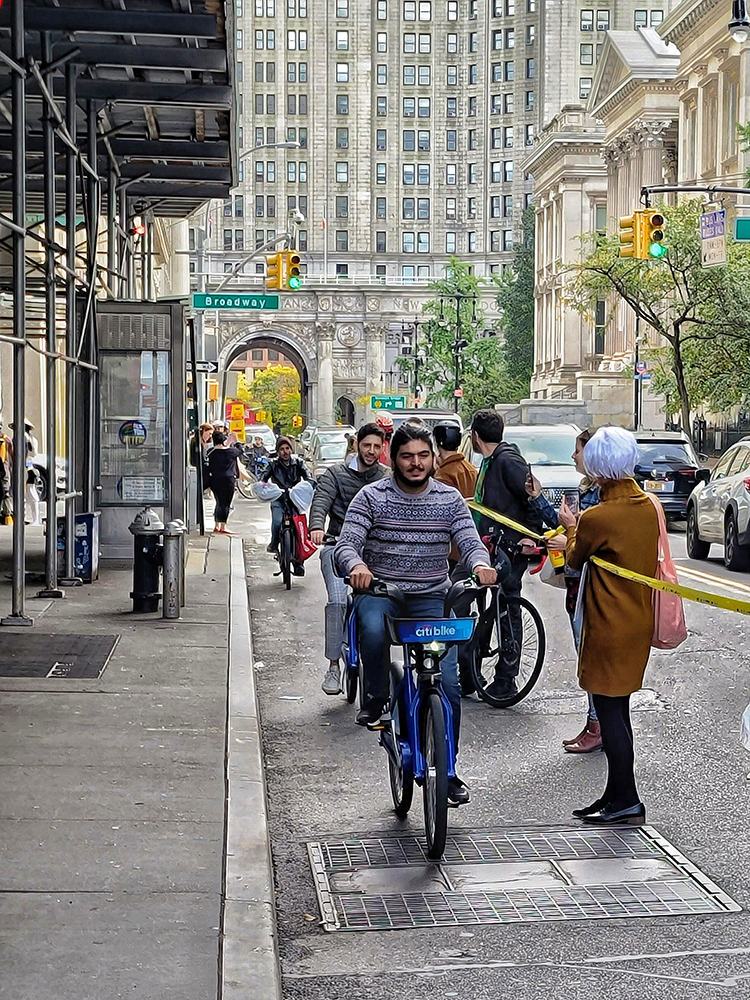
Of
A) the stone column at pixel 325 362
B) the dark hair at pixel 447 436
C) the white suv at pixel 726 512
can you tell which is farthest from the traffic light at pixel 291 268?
the stone column at pixel 325 362

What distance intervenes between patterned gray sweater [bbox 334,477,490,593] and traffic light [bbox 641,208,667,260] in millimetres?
23217

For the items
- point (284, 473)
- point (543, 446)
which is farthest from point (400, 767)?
point (543, 446)

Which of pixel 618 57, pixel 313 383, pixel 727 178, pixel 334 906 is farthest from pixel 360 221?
pixel 334 906

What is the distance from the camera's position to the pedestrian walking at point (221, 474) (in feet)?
92.3

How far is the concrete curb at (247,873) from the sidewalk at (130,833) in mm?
12

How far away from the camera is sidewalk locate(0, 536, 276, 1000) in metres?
5.24

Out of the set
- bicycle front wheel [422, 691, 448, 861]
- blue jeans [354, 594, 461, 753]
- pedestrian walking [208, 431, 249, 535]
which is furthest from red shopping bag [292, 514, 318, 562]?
bicycle front wheel [422, 691, 448, 861]

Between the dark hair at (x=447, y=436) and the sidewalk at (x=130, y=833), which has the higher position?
the dark hair at (x=447, y=436)

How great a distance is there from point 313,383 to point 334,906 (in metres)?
132

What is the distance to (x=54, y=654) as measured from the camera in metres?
12.1

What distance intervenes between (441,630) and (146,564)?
27.5 feet

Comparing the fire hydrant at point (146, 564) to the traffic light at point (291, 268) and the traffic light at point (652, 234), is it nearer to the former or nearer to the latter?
the traffic light at point (652, 234)

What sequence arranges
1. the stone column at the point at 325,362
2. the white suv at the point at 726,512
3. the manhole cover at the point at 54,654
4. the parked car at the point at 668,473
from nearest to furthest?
the manhole cover at the point at 54,654 < the white suv at the point at 726,512 < the parked car at the point at 668,473 < the stone column at the point at 325,362

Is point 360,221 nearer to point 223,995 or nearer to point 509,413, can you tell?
point 509,413
